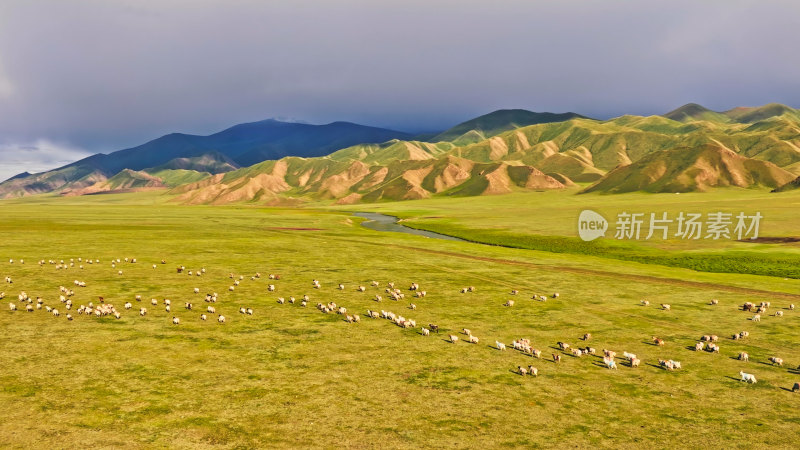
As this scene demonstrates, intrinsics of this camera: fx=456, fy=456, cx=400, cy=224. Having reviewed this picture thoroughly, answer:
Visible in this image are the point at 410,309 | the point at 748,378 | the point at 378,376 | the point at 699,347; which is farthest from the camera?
the point at 410,309

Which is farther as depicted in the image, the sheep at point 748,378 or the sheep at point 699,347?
the sheep at point 699,347

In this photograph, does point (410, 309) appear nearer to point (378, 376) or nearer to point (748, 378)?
point (378, 376)

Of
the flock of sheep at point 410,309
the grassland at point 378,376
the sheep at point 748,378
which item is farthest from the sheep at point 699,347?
the sheep at point 748,378

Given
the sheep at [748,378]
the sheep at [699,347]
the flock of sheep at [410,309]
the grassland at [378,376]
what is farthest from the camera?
the sheep at [699,347]

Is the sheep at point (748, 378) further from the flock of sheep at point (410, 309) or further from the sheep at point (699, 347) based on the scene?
the sheep at point (699, 347)

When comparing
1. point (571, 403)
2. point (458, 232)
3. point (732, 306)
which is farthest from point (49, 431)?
point (458, 232)

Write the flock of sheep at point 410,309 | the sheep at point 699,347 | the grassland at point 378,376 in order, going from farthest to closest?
the sheep at point 699,347 → the flock of sheep at point 410,309 → the grassland at point 378,376

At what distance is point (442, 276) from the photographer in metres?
43.8

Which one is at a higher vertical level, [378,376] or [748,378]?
[378,376]

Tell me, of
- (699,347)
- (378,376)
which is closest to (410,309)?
(378,376)

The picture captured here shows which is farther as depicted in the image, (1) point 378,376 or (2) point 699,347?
(2) point 699,347


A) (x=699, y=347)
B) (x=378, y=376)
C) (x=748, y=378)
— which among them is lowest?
(x=699, y=347)

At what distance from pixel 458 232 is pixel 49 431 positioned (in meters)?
99.9

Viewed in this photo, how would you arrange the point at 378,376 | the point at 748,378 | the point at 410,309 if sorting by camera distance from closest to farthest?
the point at 378,376, the point at 748,378, the point at 410,309
